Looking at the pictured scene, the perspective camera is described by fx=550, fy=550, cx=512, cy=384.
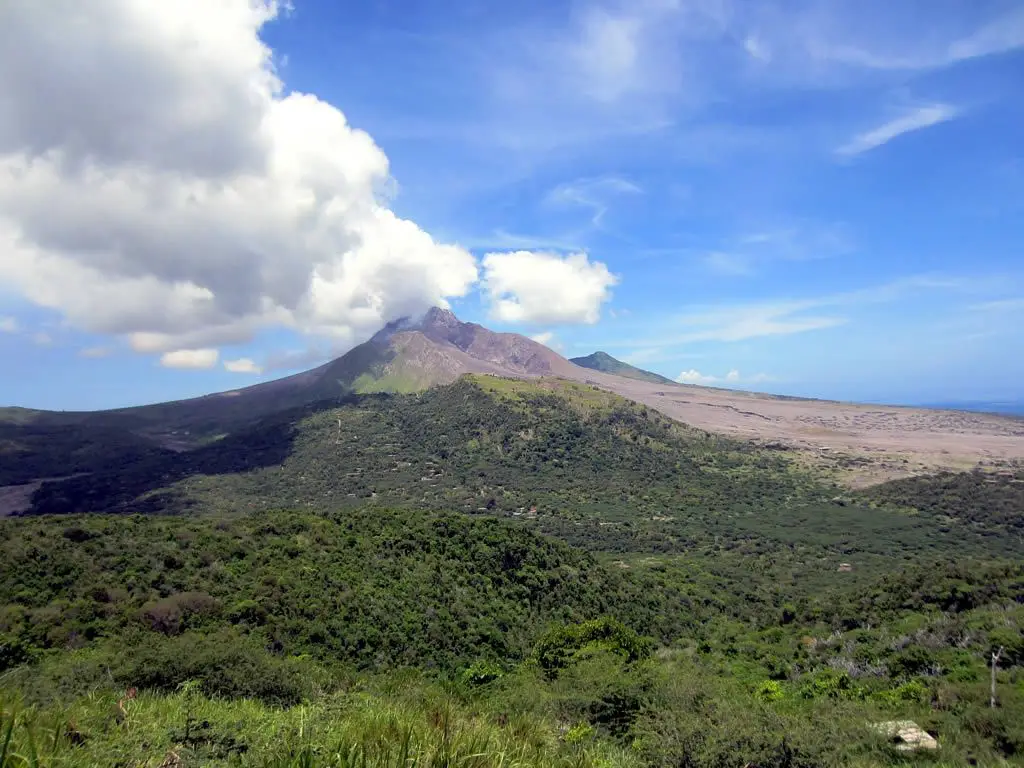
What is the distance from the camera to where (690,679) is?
17.2 metres

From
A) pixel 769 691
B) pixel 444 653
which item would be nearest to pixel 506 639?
pixel 444 653

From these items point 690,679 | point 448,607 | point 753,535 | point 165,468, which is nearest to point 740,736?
point 690,679

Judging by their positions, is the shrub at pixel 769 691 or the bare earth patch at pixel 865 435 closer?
the shrub at pixel 769 691

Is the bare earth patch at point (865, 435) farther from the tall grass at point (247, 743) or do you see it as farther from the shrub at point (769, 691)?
the tall grass at point (247, 743)

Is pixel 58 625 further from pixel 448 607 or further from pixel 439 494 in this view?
pixel 439 494

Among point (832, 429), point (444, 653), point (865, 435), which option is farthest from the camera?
point (832, 429)

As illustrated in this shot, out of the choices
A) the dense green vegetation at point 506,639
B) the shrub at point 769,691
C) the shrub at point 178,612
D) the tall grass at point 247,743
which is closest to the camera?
the tall grass at point 247,743

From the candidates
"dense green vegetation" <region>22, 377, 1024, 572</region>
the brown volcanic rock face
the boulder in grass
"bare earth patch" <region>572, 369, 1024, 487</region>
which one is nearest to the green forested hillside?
the boulder in grass

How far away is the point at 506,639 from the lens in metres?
30.5

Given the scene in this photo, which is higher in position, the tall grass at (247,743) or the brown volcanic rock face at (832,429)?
the tall grass at (247,743)

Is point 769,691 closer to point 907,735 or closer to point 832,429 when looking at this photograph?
point 907,735

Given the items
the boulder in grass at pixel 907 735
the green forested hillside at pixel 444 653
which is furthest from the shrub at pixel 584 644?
the boulder in grass at pixel 907 735

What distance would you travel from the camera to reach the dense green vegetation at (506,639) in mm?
6387

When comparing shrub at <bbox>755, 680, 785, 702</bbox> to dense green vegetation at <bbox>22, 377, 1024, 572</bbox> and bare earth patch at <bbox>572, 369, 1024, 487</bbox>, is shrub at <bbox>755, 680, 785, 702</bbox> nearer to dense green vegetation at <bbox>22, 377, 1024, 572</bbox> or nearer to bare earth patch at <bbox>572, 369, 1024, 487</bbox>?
dense green vegetation at <bbox>22, 377, 1024, 572</bbox>
